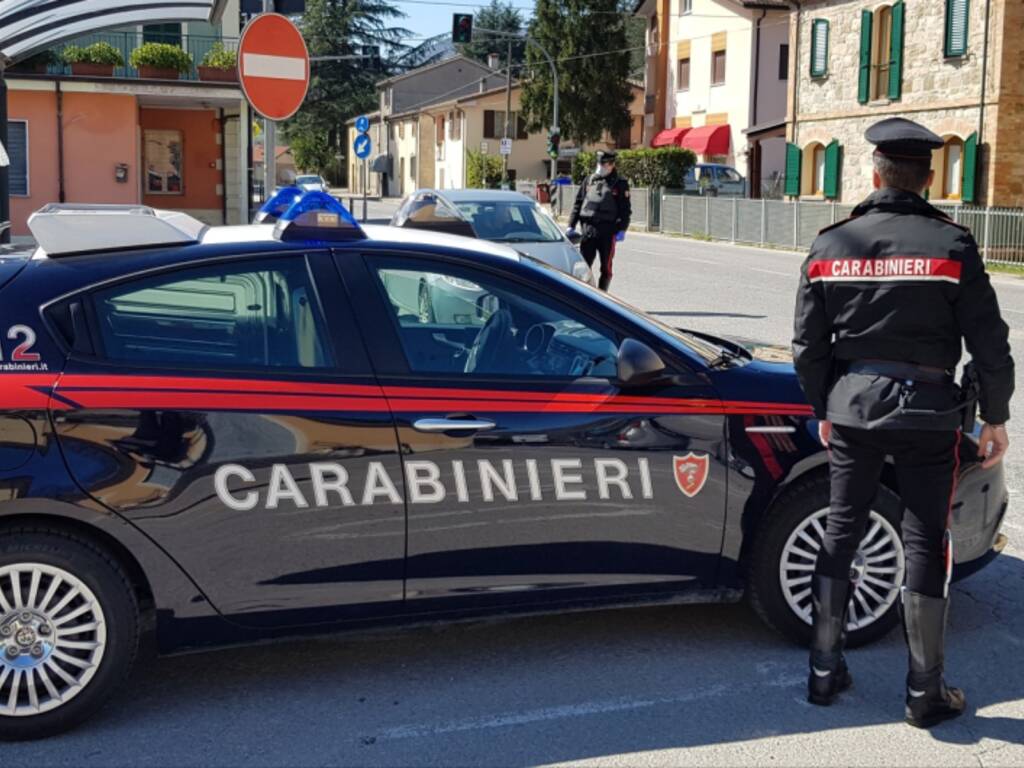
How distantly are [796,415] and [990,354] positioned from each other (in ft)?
2.75

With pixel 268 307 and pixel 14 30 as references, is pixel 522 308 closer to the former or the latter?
pixel 268 307

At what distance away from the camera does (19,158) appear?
27953mm

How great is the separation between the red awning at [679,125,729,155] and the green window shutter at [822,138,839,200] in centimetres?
1276

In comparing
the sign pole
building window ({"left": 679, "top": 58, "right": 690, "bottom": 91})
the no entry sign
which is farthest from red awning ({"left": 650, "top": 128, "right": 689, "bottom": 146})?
the no entry sign

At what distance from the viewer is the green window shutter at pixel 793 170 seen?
37281mm

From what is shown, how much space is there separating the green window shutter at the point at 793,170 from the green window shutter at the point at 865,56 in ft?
11.4

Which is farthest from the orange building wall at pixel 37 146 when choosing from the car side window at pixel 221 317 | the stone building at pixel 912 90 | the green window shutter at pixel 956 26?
the car side window at pixel 221 317

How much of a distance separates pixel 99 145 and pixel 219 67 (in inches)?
140

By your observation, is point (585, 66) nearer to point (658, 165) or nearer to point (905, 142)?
point (658, 165)

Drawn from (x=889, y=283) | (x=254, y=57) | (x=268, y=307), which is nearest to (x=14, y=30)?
(x=254, y=57)

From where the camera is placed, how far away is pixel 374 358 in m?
4.27

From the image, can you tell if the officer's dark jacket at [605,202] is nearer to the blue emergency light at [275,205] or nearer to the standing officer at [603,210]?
the standing officer at [603,210]

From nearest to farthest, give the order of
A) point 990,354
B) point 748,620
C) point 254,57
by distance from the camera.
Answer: point 990,354
point 748,620
point 254,57

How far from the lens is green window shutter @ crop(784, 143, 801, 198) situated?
3728cm
